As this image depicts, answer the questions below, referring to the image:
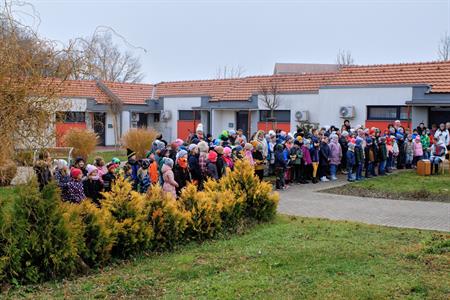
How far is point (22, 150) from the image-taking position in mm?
6031

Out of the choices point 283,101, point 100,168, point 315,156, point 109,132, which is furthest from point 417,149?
point 109,132

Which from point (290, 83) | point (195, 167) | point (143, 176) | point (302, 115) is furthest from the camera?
point (290, 83)

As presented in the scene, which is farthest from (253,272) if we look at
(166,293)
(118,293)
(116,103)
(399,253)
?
(116,103)

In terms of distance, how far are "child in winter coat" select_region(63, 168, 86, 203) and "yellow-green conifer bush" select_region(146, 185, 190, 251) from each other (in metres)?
1.44

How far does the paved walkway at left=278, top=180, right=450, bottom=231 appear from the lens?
38.6 ft

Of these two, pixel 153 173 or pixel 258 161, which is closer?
pixel 153 173

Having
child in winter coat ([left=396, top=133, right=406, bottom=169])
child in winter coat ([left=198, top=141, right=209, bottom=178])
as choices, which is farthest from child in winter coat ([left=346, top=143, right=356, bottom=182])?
child in winter coat ([left=198, top=141, right=209, bottom=178])

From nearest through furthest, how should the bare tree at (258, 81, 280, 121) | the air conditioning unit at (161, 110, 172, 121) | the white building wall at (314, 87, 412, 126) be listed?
the white building wall at (314, 87, 412, 126)
the bare tree at (258, 81, 280, 121)
the air conditioning unit at (161, 110, 172, 121)

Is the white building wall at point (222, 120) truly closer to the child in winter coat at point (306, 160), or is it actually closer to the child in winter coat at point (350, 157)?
the child in winter coat at point (306, 160)

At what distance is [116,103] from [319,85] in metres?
13.8

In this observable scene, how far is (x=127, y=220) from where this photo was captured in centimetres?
830

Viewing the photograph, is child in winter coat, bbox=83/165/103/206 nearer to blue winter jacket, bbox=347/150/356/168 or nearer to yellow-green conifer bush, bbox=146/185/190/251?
yellow-green conifer bush, bbox=146/185/190/251

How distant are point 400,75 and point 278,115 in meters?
7.27

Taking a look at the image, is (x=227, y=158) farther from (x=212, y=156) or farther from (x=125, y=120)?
(x=125, y=120)
